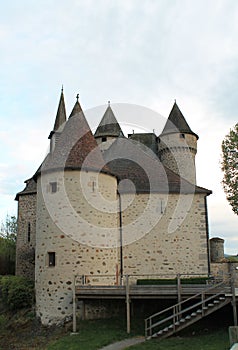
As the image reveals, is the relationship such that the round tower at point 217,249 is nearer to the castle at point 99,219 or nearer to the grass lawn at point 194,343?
the castle at point 99,219

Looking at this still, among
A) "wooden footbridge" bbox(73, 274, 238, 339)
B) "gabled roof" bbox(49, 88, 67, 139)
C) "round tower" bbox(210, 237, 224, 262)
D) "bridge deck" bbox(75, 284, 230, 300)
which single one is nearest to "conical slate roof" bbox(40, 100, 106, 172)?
"wooden footbridge" bbox(73, 274, 238, 339)

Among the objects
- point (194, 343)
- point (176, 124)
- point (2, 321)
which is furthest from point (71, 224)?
point (176, 124)

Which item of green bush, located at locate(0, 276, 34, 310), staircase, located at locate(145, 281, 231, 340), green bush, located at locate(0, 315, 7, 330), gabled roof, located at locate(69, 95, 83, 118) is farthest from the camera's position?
gabled roof, located at locate(69, 95, 83, 118)

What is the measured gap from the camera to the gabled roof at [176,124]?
3083 centimetres

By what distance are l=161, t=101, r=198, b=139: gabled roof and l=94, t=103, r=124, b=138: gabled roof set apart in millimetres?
3655

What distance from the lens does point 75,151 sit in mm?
19297

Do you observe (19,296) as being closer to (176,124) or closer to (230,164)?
(230,164)

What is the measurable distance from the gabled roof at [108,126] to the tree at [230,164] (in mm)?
11268

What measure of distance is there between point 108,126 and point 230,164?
1302 centimetres

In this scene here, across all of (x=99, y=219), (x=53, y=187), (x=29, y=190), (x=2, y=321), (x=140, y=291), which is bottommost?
(x=2, y=321)

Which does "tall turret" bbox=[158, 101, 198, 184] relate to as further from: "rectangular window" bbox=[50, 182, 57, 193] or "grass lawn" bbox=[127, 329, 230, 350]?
"grass lawn" bbox=[127, 329, 230, 350]

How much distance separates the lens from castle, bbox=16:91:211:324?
18.2 metres

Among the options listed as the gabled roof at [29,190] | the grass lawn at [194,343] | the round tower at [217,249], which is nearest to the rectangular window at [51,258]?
the grass lawn at [194,343]

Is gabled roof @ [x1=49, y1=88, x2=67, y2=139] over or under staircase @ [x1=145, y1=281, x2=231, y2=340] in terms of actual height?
over
